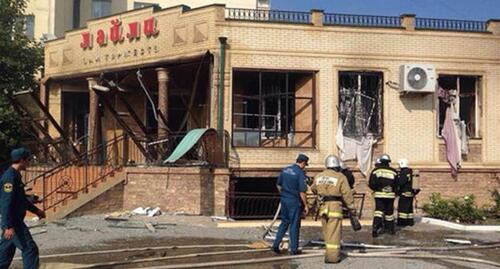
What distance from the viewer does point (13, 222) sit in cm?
737

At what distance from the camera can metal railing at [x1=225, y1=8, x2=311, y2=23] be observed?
56.3 feet

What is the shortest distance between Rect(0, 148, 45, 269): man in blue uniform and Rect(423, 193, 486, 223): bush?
10502 mm

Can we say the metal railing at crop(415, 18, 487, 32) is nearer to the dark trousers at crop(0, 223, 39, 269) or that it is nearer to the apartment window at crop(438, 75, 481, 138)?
the apartment window at crop(438, 75, 481, 138)

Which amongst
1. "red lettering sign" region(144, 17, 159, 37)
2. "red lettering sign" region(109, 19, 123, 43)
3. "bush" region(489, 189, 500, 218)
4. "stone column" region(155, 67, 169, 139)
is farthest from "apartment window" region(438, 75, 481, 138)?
"red lettering sign" region(109, 19, 123, 43)

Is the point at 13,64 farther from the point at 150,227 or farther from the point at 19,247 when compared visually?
the point at 19,247

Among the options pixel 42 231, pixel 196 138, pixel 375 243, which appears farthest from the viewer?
pixel 196 138

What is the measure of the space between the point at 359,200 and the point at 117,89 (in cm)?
805

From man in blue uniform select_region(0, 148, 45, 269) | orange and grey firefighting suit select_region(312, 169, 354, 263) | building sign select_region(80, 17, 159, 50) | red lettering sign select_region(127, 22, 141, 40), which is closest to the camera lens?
man in blue uniform select_region(0, 148, 45, 269)

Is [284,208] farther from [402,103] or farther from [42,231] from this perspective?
[402,103]

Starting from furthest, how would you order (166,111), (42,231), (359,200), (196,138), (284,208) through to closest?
(166,111)
(359,200)
(196,138)
(42,231)
(284,208)

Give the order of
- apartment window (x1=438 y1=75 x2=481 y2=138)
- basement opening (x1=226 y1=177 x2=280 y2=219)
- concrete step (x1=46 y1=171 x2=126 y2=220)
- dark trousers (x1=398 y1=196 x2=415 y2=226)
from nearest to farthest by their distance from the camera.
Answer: dark trousers (x1=398 y1=196 x2=415 y2=226), concrete step (x1=46 y1=171 x2=126 y2=220), basement opening (x1=226 y1=177 x2=280 y2=219), apartment window (x1=438 y1=75 x2=481 y2=138)

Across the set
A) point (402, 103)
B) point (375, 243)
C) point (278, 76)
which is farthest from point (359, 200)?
point (375, 243)

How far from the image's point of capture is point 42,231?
40.2ft

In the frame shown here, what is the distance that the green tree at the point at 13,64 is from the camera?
21734 millimetres
